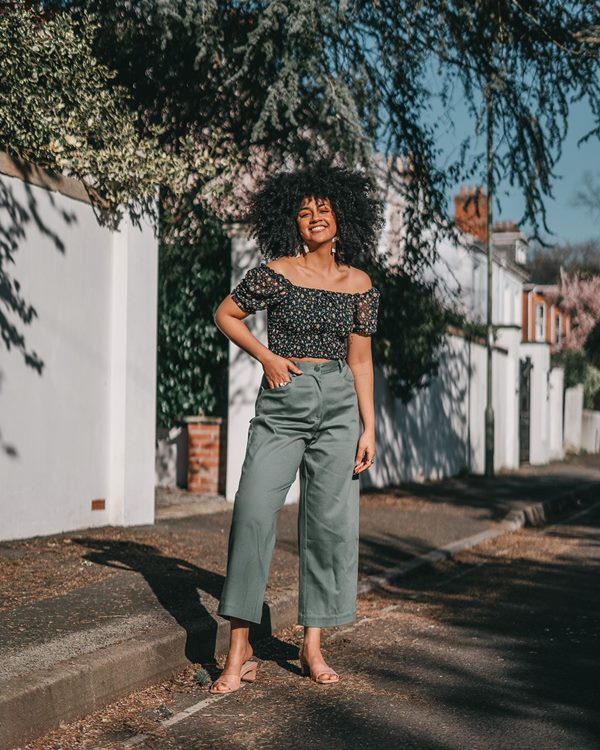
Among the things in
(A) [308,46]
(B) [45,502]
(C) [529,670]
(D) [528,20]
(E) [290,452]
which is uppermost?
(D) [528,20]

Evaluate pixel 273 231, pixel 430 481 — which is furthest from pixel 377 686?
pixel 430 481

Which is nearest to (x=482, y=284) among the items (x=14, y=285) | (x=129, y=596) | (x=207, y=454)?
(x=207, y=454)

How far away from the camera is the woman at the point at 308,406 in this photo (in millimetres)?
4527

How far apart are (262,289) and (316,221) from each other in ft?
1.47

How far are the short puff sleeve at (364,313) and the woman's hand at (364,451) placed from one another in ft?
1.47

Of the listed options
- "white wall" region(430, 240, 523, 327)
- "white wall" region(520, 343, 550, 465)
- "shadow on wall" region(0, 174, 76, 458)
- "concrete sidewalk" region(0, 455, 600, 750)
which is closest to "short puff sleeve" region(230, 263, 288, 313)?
"concrete sidewalk" region(0, 455, 600, 750)

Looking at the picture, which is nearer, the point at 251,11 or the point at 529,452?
the point at 251,11

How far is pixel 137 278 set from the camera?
9203mm

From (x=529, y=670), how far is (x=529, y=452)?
1996 centimetres

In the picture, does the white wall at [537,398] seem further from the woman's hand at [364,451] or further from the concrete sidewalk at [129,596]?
the woman's hand at [364,451]

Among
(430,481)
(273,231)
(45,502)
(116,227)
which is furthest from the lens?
(430,481)

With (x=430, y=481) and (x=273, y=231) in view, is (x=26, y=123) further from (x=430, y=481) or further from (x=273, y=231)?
(x=430, y=481)

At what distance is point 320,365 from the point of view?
181 inches

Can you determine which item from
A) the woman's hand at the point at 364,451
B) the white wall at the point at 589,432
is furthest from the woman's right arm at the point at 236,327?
the white wall at the point at 589,432
